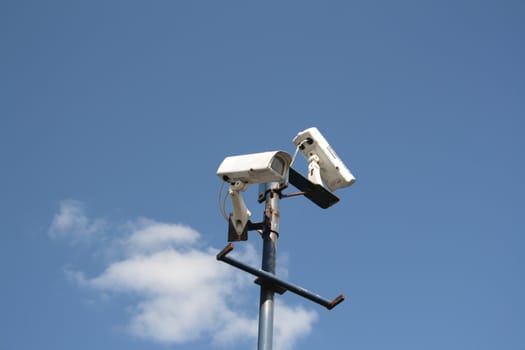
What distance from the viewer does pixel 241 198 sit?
692 centimetres

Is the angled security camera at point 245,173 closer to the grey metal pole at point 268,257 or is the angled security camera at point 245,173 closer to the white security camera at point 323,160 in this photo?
the grey metal pole at point 268,257

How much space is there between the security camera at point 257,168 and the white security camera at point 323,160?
1.06m

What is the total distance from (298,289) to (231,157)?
55.3 inches

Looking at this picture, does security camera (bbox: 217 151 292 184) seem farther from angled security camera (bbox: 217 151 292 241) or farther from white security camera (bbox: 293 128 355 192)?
white security camera (bbox: 293 128 355 192)

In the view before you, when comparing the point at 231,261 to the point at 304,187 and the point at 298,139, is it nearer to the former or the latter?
the point at 304,187

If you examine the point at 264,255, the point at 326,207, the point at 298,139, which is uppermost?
the point at 298,139

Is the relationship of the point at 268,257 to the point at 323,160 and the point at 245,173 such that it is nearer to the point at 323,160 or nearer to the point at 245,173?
the point at 245,173

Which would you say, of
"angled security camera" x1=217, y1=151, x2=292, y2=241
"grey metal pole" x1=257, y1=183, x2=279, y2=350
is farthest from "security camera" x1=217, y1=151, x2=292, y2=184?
"grey metal pole" x1=257, y1=183, x2=279, y2=350

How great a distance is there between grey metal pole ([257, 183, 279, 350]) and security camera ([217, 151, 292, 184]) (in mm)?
370

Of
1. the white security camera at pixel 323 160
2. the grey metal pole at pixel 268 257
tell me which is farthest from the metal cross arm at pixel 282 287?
the white security camera at pixel 323 160

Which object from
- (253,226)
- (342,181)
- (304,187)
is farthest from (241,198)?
(342,181)

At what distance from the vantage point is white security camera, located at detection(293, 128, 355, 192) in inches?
317

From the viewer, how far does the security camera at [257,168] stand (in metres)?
6.71

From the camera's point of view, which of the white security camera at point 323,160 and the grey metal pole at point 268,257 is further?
the white security camera at point 323,160
